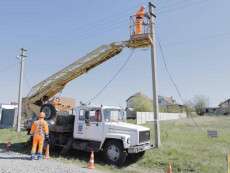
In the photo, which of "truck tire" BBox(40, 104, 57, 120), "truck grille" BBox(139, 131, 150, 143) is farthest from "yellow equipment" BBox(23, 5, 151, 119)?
Answer: "truck grille" BBox(139, 131, 150, 143)

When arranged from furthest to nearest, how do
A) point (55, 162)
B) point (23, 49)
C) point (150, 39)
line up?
point (23, 49), point (150, 39), point (55, 162)

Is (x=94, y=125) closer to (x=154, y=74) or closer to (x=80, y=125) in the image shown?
(x=80, y=125)

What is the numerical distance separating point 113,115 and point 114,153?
1696 millimetres

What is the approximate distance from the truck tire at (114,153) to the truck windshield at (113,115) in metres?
1.01

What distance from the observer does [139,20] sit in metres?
13.1

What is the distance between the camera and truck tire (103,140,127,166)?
35.4 ft

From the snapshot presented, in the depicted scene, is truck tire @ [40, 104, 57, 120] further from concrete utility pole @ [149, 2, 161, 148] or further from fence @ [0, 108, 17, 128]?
fence @ [0, 108, 17, 128]

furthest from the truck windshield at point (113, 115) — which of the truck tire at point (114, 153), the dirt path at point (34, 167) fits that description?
the dirt path at point (34, 167)

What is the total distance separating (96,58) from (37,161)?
18.7 feet

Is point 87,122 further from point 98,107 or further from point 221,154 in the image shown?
point 221,154

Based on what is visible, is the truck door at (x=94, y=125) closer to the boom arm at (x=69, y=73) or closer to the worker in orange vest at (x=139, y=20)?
the boom arm at (x=69, y=73)

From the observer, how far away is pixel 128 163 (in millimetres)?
11219

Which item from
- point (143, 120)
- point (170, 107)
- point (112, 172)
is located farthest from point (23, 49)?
point (170, 107)

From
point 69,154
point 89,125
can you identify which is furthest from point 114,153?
point 69,154
